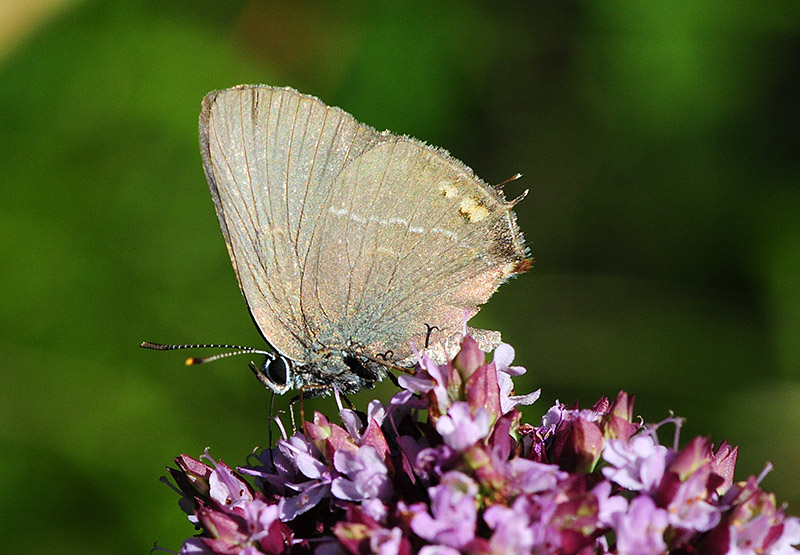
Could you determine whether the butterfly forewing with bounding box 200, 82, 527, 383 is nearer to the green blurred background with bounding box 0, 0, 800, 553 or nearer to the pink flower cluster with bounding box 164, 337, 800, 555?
the pink flower cluster with bounding box 164, 337, 800, 555

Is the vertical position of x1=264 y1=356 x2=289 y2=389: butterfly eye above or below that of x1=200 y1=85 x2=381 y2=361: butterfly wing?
below

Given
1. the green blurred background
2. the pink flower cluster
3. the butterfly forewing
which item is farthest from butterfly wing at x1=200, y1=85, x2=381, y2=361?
the green blurred background

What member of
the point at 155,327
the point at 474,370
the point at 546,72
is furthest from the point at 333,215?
the point at 546,72

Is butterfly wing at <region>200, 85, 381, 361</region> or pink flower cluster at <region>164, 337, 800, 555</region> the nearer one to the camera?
pink flower cluster at <region>164, 337, 800, 555</region>

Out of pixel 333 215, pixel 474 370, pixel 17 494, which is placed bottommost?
pixel 17 494

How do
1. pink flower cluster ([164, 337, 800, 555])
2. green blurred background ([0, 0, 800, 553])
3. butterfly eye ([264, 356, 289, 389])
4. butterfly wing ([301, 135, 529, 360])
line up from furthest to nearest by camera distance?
green blurred background ([0, 0, 800, 553])
butterfly wing ([301, 135, 529, 360])
butterfly eye ([264, 356, 289, 389])
pink flower cluster ([164, 337, 800, 555])

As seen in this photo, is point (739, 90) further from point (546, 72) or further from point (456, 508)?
point (456, 508)

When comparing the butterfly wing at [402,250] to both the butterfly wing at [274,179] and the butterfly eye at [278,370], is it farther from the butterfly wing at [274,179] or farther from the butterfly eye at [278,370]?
the butterfly eye at [278,370]
